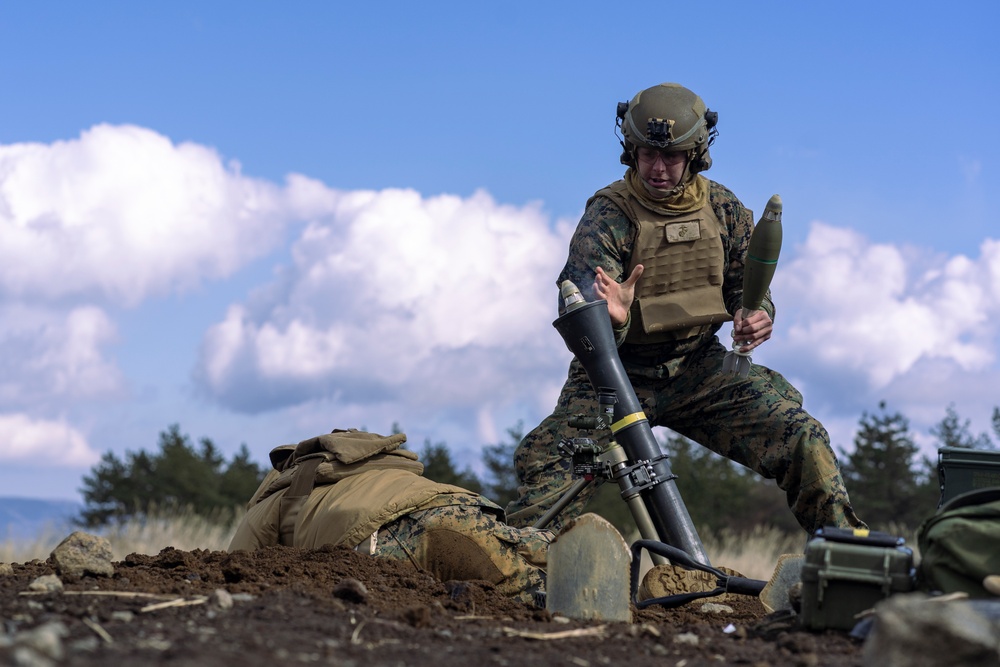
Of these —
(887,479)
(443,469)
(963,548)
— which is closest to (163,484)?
(443,469)

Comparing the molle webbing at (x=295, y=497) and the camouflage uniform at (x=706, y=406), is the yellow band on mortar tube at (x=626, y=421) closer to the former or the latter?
the camouflage uniform at (x=706, y=406)

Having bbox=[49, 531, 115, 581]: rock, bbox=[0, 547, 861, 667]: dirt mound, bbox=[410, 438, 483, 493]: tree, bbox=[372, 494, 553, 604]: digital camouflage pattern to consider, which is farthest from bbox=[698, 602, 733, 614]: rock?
bbox=[410, 438, 483, 493]: tree

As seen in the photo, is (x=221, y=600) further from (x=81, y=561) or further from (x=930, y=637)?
(x=930, y=637)

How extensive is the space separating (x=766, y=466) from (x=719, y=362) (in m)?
0.64

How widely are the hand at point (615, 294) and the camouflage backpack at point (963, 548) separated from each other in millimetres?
2507

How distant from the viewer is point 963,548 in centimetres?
351

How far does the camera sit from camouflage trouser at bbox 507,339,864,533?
20.1ft

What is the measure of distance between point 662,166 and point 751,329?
1.04 metres

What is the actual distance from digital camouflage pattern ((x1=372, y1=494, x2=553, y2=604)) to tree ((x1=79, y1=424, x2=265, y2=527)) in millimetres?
18342

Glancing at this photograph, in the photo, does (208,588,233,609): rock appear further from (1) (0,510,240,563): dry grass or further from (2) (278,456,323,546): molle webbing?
(1) (0,510,240,563): dry grass

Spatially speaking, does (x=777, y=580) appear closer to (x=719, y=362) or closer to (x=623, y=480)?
(x=623, y=480)

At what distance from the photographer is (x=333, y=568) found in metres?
4.68

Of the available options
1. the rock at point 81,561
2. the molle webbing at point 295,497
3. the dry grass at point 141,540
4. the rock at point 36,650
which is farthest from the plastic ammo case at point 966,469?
the dry grass at point 141,540

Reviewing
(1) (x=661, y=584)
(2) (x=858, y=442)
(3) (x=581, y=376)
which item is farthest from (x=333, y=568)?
(2) (x=858, y=442)
